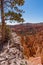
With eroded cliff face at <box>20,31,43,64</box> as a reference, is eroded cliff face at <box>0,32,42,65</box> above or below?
above

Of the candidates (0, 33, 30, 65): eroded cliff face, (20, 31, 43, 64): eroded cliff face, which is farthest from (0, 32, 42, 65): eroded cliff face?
(20, 31, 43, 64): eroded cliff face

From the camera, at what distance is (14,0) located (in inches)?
464

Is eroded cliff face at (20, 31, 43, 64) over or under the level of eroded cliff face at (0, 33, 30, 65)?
under

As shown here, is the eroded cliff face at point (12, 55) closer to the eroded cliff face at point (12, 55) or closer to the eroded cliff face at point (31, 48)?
the eroded cliff face at point (12, 55)

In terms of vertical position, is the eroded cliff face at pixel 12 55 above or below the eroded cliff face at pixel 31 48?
above

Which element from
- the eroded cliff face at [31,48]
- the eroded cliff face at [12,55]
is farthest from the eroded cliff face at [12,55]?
the eroded cliff face at [31,48]

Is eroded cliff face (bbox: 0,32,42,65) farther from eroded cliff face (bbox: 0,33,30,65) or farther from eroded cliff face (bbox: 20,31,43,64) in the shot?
eroded cliff face (bbox: 20,31,43,64)

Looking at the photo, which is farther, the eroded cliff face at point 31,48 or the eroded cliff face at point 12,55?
the eroded cliff face at point 31,48

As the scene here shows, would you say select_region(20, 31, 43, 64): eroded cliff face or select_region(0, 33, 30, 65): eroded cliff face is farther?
select_region(20, 31, 43, 64): eroded cliff face

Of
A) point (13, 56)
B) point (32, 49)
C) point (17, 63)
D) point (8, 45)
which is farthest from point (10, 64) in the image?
point (32, 49)

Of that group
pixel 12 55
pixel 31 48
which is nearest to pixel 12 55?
pixel 12 55

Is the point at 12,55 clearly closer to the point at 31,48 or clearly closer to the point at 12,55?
the point at 12,55

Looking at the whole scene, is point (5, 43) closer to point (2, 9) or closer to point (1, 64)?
point (2, 9)

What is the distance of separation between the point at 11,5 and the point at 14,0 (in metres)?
0.41
